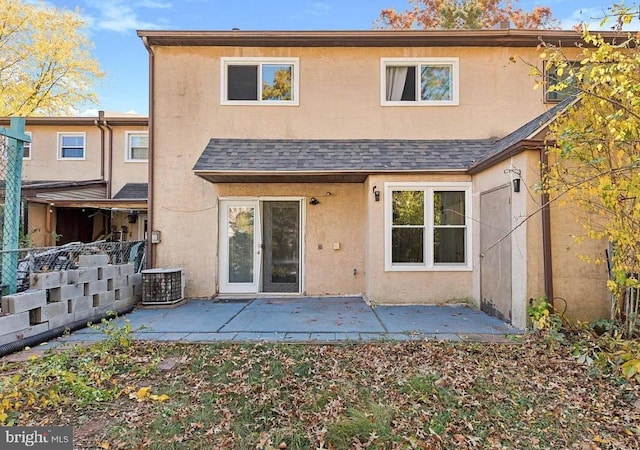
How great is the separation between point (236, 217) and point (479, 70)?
7.38 meters

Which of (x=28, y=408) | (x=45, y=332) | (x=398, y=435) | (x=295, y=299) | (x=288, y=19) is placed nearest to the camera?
(x=398, y=435)

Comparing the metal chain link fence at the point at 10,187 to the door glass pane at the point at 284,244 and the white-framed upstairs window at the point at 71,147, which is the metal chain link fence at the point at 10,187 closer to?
the door glass pane at the point at 284,244

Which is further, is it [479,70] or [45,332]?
[479,70]

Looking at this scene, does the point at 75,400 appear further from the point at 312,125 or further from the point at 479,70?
the point at 479,70

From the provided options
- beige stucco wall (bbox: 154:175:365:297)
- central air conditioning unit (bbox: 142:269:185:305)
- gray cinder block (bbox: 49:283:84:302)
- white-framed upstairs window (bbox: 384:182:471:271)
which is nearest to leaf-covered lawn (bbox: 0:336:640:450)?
gray cinder block (bbox: 49:283:84:302)

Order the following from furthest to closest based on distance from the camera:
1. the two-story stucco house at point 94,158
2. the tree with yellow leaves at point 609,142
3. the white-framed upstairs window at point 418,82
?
the two-story stucco house at point 94,158 → the white-framed upstairs window at point 418,82 → the tree with yellow leaves at point 609,142

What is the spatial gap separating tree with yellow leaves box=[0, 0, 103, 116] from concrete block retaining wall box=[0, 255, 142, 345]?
1764 centimetres

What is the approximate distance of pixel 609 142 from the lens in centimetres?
447

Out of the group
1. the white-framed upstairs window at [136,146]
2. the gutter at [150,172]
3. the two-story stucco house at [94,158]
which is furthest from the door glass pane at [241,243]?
the white-framed upstairs window at [136,146]

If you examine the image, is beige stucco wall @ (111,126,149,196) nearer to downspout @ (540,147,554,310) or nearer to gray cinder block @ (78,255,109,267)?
gray cinder block @ (78,255,109,267)

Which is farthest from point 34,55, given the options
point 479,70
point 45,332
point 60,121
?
point 479,70

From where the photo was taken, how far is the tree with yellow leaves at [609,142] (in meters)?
3.79

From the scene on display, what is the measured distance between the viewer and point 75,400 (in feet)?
11.9

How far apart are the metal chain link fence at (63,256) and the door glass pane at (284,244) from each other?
129 inches
